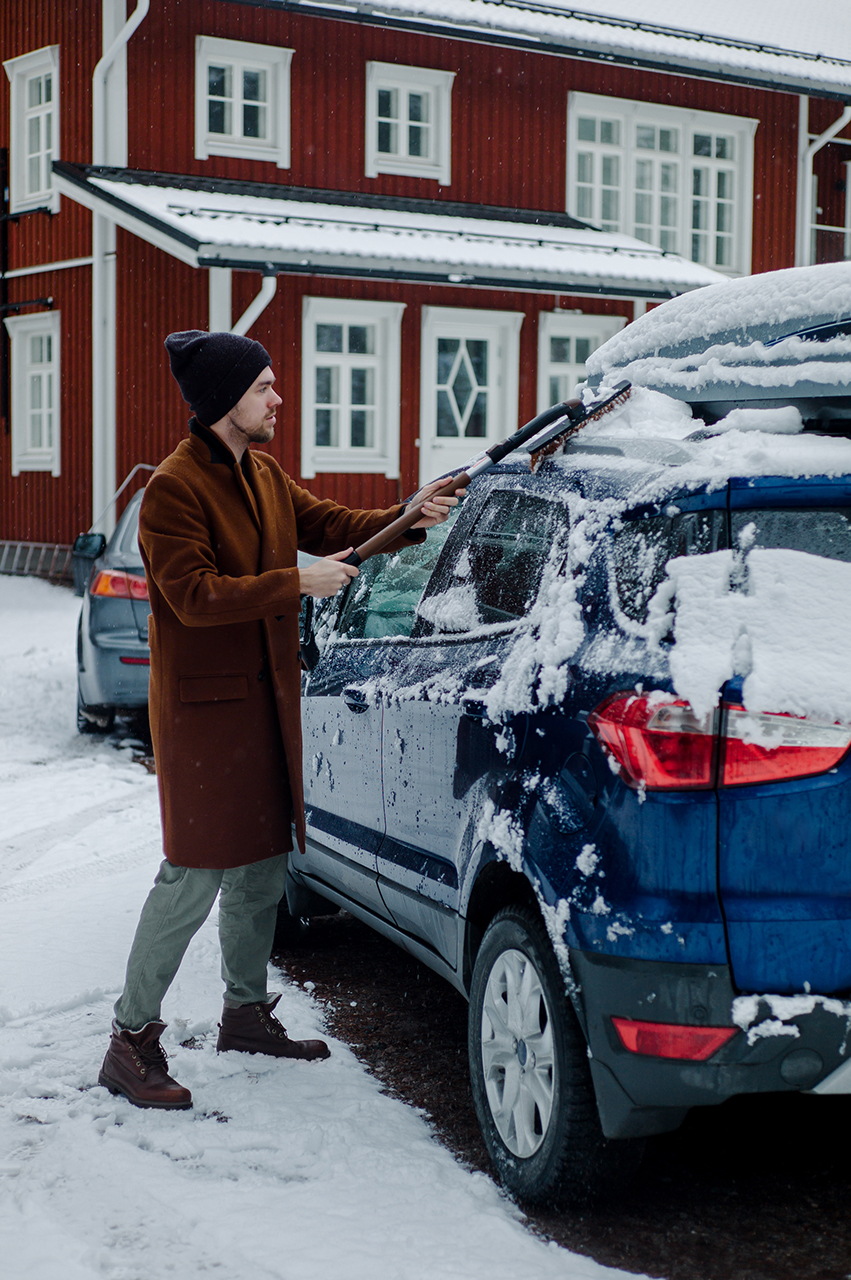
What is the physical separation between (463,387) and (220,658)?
15753mm

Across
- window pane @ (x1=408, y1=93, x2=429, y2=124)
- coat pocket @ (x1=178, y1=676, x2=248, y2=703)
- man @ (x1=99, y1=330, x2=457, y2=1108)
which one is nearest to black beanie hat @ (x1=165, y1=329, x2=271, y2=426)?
man @ (x1=99, y1=330, x2=457, y2=1108)

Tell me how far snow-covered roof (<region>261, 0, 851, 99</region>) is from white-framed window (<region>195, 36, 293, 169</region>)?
846 millimetres

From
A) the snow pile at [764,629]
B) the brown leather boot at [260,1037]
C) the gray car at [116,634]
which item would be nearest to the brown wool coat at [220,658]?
the brown leather boot at [260,1037]

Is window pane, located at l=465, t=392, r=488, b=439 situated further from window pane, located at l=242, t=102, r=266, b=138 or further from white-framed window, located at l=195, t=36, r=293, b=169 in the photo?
window pane, located at l=242, t=102, r=266, b=138

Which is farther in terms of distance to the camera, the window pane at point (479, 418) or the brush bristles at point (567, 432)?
the window pane at point (479, 418)

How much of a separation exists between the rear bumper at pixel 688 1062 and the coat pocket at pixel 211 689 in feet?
4.51

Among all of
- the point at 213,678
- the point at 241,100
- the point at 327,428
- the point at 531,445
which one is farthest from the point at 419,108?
the point at 213,678

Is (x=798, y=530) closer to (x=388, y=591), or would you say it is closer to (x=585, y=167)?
(x=388, y=591)

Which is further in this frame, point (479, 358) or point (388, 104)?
point (479, 358)

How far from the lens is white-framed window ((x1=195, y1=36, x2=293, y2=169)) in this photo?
1781cm

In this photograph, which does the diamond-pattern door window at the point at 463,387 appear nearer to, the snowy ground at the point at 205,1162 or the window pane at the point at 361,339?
the window pane at the point at 361,339

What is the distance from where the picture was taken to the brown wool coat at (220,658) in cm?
369

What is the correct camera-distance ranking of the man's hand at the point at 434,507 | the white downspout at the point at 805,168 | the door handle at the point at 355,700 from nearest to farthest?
the man's hand at the point at 434,507 → the door handle at the point at 355,700 → the white downspout at the point at 805,168

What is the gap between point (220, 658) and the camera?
152 inches
